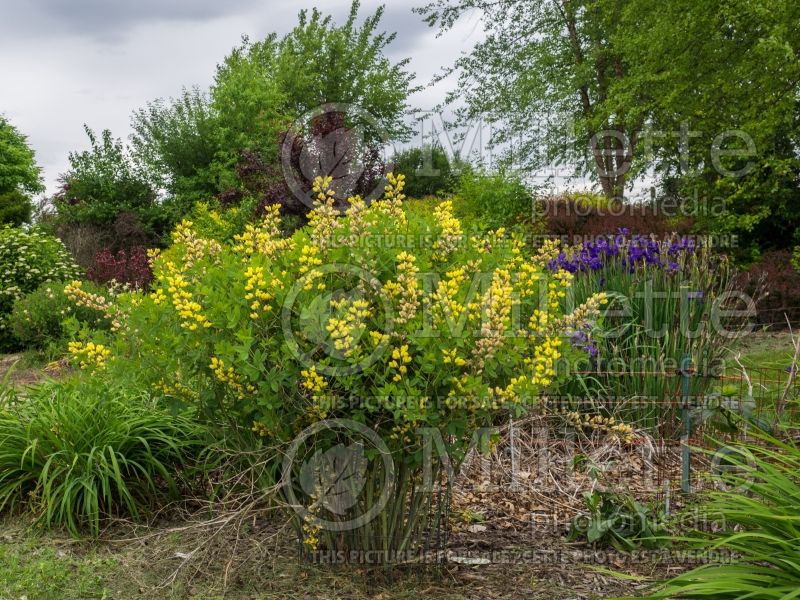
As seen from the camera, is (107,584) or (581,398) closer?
(107,584)

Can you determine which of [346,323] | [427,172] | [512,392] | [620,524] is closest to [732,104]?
[620,524]

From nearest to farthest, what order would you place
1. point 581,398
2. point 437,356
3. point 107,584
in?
point 437,356
point 107,584
point 581,398

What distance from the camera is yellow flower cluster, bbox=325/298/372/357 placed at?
2.54 metres

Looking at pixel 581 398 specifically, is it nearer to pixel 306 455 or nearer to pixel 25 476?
pixel 306 455

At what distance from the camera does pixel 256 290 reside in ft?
8.91

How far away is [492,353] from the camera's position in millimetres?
2668

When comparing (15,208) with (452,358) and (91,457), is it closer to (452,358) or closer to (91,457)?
(91,457)

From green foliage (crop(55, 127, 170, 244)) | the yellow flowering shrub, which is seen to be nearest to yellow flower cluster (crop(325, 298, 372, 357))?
the yellow flowering shrub

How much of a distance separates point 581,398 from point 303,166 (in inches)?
372

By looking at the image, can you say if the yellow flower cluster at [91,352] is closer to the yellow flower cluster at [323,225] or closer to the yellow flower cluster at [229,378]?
the yellow flower cluster at [229,378]

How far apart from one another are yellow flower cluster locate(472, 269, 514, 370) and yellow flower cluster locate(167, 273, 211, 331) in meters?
0.96

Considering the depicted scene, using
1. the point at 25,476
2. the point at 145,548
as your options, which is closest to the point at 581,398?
Answer: the point at 145,548

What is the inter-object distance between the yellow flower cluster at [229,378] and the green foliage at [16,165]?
26258 mm

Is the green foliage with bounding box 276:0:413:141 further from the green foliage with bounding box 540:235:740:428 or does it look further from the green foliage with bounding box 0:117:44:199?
the green foliage with bounding box 540:235:740:428
